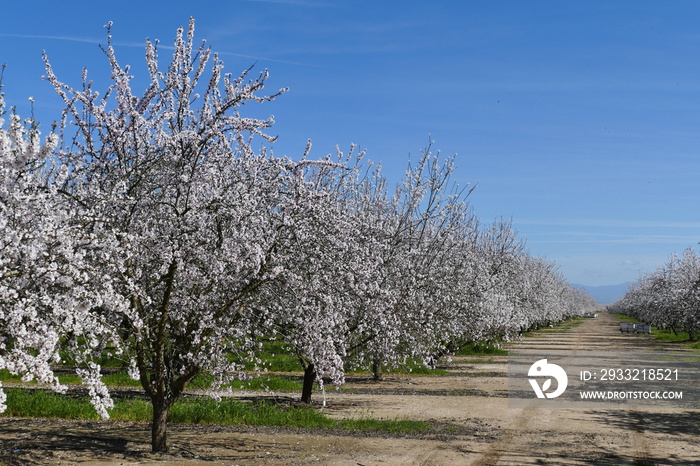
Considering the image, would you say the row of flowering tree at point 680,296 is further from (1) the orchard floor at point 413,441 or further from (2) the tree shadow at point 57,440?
(2) the tree shadow at point 57,440

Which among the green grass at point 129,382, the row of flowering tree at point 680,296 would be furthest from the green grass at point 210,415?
the row of flowering tree at point 680,296

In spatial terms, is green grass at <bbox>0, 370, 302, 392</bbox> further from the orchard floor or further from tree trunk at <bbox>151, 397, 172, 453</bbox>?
tree trunk at <bbox>151, 397, 172, 453</bbox>

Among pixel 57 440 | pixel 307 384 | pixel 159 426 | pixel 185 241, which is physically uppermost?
pixel 185 241

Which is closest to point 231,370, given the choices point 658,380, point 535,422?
point 535,422

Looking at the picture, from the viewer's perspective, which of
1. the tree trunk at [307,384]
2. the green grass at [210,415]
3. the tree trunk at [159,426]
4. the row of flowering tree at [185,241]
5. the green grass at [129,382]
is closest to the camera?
the row of flowering tree at [185,241]

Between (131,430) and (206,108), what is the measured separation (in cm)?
785

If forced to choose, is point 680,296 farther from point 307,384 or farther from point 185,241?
point 185,241

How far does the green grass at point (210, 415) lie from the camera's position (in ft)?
53.7

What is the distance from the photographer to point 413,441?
1479 cm

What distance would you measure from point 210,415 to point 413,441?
5.21 m

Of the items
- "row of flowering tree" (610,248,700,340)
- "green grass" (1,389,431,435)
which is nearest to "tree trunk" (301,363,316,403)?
"green grass" (1,389,431,435)

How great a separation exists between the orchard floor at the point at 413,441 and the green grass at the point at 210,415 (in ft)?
1.99

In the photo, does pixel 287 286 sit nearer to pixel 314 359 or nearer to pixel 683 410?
pixel 314 359

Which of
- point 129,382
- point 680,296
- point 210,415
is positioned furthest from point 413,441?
point 680,296
